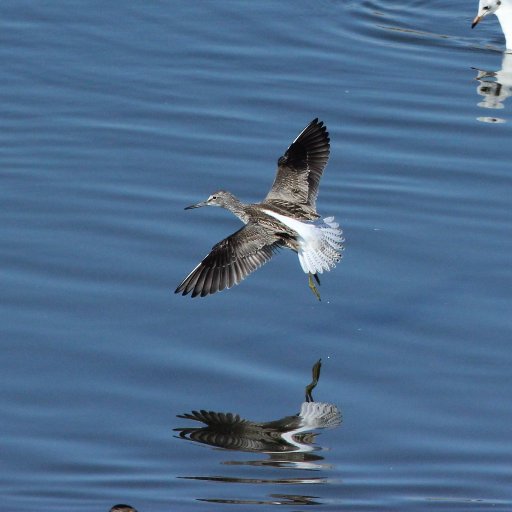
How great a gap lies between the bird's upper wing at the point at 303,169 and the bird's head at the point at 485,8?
701cm

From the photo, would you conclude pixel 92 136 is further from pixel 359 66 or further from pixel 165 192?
pixel 359 66

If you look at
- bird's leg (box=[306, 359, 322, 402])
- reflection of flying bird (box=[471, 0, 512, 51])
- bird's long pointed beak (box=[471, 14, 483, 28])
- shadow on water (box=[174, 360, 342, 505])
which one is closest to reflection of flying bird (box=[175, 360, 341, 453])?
shadow on water (box=[174, 360, 342, 505])

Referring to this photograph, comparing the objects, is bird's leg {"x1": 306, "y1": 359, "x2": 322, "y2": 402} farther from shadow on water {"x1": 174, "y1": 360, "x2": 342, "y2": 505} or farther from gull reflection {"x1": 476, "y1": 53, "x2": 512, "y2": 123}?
gull reflection {"x1": 476, "y1": 53, "x2": 512, "y2": 123}

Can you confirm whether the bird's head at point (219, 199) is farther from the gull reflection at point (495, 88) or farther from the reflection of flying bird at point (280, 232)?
the gull reflection at point (495, 88)

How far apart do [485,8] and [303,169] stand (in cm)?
756

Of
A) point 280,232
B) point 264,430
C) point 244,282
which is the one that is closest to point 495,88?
point 244,282

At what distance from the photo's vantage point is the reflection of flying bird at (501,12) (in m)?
17.2

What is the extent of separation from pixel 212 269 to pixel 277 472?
217 centimetres

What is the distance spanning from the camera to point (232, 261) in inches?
392

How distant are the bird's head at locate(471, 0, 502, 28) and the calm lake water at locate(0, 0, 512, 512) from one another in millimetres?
1331

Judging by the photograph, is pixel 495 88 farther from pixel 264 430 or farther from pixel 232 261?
pixel 264 430

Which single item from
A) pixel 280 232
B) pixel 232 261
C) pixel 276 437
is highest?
pixel 280 232

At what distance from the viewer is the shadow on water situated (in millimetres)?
8039

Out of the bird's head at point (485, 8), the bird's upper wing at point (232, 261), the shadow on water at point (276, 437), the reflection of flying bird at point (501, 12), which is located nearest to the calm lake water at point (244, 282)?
the shadow on water at point (276, 437)
